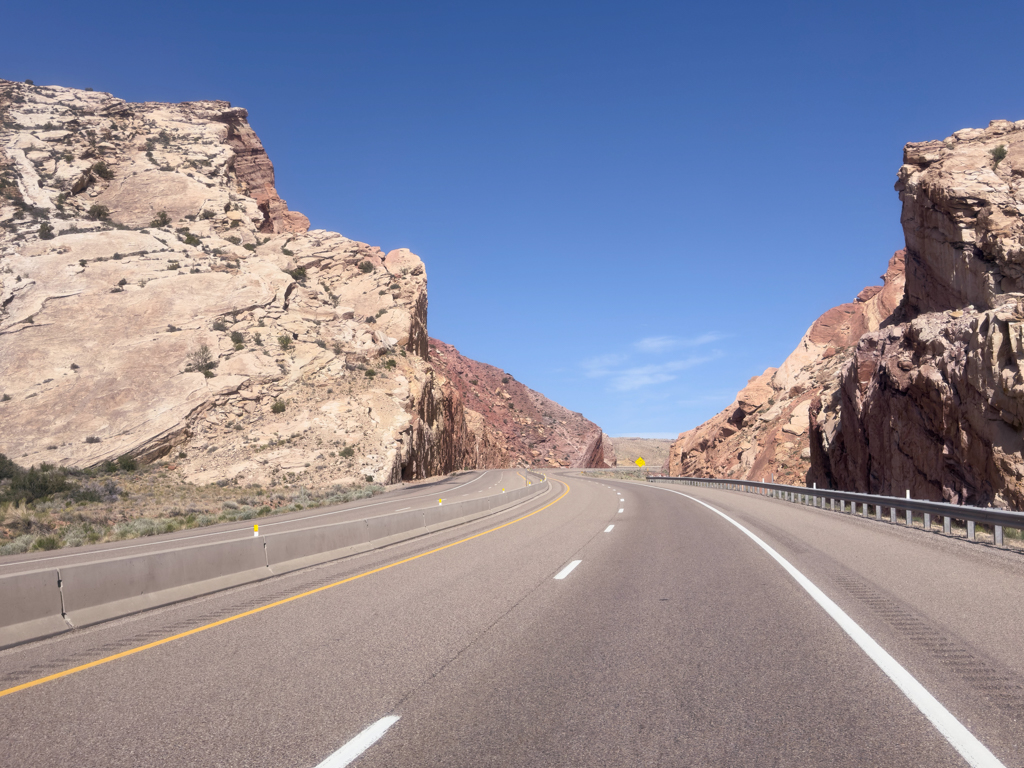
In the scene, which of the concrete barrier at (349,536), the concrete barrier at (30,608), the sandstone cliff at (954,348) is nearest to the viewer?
the concrete barrier at (30,608)

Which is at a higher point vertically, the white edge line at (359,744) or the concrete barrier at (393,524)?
the concrete barrier at (393,524)

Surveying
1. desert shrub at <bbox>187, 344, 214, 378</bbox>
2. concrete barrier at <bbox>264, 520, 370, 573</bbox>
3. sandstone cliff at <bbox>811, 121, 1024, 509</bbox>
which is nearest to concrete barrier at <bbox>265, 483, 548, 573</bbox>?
concrete barrier at <bbox>264, 520, 370, 573</bbox>

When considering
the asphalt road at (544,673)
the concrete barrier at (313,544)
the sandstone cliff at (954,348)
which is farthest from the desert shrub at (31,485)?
the sandstone cliff at (954,348)

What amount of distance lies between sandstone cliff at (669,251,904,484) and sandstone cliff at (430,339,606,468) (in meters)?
40.4

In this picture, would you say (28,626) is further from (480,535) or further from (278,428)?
(278,428)

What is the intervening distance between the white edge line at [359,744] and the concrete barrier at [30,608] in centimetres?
455

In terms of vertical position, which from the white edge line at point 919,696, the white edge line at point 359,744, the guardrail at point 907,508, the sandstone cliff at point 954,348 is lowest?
the white edge line at point 359,744

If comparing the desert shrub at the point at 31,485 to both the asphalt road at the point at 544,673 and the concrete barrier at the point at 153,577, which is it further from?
the asphalt road at the point at 544,673

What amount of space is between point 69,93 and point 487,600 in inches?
3964

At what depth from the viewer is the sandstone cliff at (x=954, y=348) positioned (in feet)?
64.4

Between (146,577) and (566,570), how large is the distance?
560cm

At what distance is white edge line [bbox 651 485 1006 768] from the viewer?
3783 millimetres

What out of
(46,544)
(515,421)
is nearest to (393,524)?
(46,544)

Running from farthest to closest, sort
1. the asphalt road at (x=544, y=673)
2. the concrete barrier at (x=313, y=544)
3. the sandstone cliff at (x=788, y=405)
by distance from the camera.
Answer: the sandstone cliff at (x=788, y=405), the concrete barrier at (x=313, y=544), the asphalt road at (x=544, y=673)
